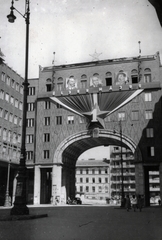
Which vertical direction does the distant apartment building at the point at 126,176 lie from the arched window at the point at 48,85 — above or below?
below

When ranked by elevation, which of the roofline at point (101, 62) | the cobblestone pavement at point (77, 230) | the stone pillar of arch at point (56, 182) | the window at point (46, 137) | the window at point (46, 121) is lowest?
the cobblestone pavement at point (77, 230)

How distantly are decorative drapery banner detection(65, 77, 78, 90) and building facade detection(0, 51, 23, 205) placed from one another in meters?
8.66

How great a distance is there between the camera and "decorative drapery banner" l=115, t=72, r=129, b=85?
168ft

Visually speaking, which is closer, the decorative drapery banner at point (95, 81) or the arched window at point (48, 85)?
the decorative drapery banner at point (95, 81)

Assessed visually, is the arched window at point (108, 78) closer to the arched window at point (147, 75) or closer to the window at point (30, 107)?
the arched window at point (147, 75)

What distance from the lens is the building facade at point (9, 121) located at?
47.7 meters

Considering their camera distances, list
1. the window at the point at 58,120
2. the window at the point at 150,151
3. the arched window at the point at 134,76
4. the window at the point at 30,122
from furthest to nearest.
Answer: the window at the point at 30,122, the window at the point at 58,120, the arched window at the point at 134,76, the window at the point at 150,151

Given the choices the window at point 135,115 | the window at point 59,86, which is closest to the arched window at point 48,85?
the window at point 59,86

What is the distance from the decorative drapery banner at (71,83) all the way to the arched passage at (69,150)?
7983 mm

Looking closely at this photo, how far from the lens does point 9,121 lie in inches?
1993

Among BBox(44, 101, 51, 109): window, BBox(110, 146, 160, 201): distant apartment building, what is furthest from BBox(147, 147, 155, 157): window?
BBox(110, 146, 160, 201): distant apartment building

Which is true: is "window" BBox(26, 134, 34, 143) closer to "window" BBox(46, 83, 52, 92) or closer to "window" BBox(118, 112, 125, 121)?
"window" BBox(46, 83, 52, 92)

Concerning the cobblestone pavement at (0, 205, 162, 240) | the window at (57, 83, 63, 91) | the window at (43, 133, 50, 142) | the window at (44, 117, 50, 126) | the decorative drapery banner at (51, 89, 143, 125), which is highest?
the window at (57, 83, 63, 91)

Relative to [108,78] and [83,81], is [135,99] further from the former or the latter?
[83,81]
